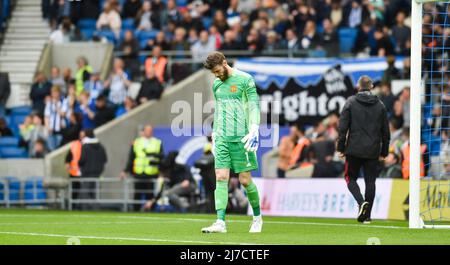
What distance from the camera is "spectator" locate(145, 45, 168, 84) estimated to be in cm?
3122

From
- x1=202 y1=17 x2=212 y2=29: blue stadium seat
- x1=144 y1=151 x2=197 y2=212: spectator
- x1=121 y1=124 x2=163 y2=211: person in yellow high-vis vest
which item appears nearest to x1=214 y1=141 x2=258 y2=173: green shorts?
x1=144 y1=151 x2=197 y2=212: spectator

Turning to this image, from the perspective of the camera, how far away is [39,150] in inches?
1193

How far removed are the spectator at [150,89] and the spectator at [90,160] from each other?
2.73 meters

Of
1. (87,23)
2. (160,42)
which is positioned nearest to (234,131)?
(160,42)

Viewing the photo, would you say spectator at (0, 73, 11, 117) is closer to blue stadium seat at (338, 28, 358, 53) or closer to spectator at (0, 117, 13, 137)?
spectator at (0, 117, 13, 137)

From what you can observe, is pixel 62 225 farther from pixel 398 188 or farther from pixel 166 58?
pixel 166 58

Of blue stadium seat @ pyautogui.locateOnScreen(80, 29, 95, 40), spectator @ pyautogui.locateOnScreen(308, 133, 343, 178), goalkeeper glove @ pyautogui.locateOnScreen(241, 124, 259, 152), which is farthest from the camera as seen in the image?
blue stadium seat @ pyautogui.locateOnScreen(80, 29, 95, 40)

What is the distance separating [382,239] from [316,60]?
541 inches

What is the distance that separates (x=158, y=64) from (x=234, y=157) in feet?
50.5

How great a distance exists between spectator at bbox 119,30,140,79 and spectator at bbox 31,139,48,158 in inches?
134

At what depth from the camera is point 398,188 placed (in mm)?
21906

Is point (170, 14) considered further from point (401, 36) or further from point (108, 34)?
point (401, 36)

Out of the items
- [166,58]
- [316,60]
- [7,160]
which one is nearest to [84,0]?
[166,58]

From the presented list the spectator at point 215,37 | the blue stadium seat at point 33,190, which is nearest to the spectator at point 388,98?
the spectator at point 215,37
